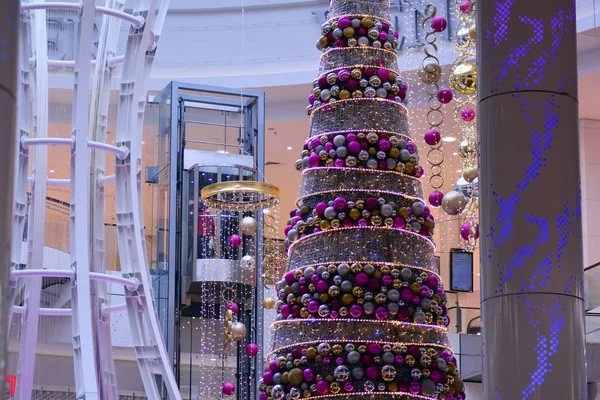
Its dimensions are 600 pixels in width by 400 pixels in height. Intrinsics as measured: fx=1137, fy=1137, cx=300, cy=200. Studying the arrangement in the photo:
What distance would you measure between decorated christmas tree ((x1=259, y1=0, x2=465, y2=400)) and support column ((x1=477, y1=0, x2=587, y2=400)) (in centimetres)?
197

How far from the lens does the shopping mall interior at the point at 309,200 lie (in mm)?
4707

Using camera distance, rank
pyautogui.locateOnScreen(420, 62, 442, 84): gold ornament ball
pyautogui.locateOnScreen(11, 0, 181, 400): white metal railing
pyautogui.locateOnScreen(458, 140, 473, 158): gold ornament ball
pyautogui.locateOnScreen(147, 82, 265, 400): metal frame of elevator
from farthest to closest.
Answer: pyautogui.locateOnScreen(147, 82, 265, 400): metal frame of elevator < pyautogui.locateOnScreen(11, 0, 181, 400): white metal railing < pyautogui.locateOnScreen(458, 140, 473, 158): gold ornament ball < pyautogui.locateOnScreen(420, 62, 442, 84): gold ornament ball

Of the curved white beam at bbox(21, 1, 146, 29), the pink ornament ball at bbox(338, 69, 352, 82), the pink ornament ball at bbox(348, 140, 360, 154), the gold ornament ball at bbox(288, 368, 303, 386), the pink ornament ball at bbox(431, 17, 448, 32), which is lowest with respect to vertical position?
the gold ornament ball at bbox(288, 368, 303, 386)

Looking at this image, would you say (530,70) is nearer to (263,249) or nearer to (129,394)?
(263,249)

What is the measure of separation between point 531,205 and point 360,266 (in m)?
2.24

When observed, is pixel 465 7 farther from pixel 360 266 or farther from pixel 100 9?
pixel 360 266

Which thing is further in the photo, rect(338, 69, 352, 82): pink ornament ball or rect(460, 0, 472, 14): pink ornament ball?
rect(460, 0, 472, 14): pink ornament ball

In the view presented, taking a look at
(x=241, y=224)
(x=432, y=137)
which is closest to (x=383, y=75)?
(x=432, y=137)

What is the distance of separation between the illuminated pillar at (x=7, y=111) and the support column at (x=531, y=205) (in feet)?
7.51

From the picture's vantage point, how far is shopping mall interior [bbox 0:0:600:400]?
4707mm

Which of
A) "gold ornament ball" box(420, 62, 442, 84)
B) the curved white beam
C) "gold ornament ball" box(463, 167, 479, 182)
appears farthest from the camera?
the curved white beam

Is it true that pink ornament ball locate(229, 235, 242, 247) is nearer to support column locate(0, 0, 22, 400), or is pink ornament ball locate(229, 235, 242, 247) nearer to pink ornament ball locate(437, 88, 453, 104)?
pink ornament ball locate(437, 88, 453, 104)

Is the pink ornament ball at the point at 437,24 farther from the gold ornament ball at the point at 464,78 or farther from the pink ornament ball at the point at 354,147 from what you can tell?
the pink ornament ball at the point at 354,147

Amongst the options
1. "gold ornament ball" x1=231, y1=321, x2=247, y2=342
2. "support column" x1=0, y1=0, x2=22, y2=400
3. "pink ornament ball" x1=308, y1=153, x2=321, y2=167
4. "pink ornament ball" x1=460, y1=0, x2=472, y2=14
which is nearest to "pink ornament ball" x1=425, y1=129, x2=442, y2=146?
"pink ornament ball" x1=460, y1=0, x2=472, y2=14
